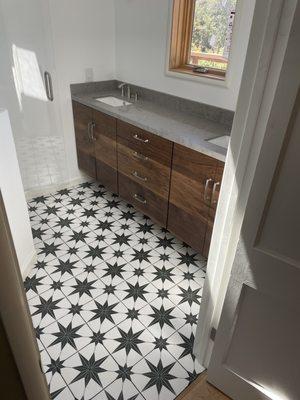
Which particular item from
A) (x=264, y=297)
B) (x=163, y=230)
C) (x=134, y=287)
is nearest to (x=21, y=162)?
(x=163, y=230)

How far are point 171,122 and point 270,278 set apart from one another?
1519 millimetres

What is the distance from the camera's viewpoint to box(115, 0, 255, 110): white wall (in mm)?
2053

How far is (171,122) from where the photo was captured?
2236 millimetres

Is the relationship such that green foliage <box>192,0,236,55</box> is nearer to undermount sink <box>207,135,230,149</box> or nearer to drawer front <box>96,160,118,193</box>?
undermount sink <box>207,135,230,149</box>

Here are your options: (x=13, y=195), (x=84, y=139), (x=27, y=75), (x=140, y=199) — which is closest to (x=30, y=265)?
(x=13, y=195)

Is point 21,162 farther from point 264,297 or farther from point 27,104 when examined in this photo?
point 264,297

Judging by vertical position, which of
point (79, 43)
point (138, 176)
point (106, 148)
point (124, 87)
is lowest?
point (138, 176)

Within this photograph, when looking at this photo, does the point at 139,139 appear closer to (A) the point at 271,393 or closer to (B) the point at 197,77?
(B) the point at 197,77

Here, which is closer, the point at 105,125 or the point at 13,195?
the point at 13,195

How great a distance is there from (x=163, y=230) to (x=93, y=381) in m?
1.33

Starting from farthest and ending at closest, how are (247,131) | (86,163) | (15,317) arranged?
(86,163)
(247,131)
(15,317)

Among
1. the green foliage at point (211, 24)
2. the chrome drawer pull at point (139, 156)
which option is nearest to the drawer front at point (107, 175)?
the chrome drawer pull at point (139, 156)

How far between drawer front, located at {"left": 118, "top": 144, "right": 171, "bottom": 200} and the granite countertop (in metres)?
0.25

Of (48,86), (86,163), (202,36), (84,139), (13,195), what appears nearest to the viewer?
(13,195)
